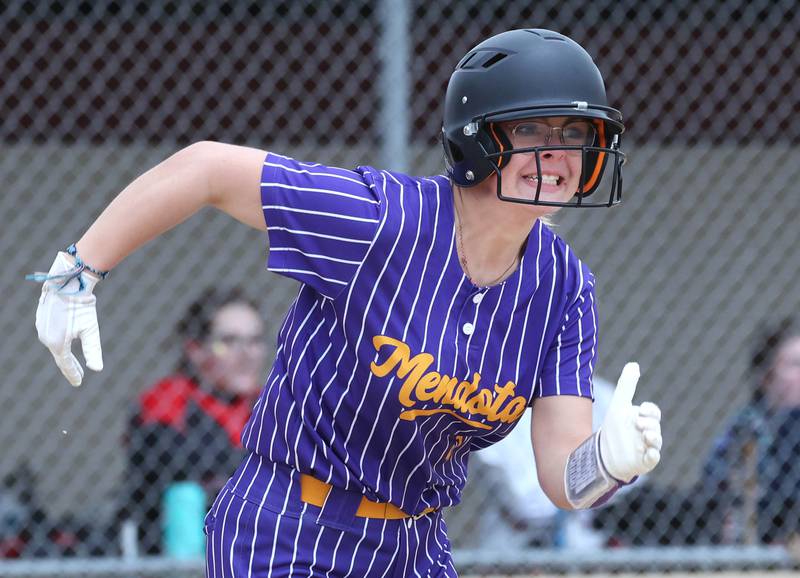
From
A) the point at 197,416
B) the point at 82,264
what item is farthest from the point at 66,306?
the point at 197,416

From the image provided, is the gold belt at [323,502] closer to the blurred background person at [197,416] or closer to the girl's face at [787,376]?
the blurred background person at [197,416]

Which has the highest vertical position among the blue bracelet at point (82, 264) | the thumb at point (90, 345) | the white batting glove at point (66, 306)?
the blue bracelet at point (82, 264)

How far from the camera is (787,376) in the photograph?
454cm

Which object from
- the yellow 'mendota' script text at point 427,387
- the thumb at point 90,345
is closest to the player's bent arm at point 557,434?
the yellow 'mendota' script text at point 427,387

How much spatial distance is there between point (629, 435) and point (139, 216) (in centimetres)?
88

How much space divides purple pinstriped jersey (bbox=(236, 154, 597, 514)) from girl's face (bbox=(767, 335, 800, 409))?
7.79 feet

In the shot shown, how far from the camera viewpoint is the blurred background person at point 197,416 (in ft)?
13.8

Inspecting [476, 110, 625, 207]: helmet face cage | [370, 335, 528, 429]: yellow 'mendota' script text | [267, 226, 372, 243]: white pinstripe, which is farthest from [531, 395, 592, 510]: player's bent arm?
[267, 226, 372, 243]: white pinstripe

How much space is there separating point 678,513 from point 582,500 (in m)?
2.49

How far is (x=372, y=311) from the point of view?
7.32 ft

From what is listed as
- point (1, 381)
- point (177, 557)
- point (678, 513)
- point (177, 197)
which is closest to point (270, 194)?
point (177, 197)

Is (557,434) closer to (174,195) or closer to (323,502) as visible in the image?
(323,502)

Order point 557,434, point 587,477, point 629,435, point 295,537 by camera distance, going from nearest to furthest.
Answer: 1. point 629,435
2. point 587,477
3. point 295,537
4. point 557,434

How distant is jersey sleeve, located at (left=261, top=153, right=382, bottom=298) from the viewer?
7.16ft
